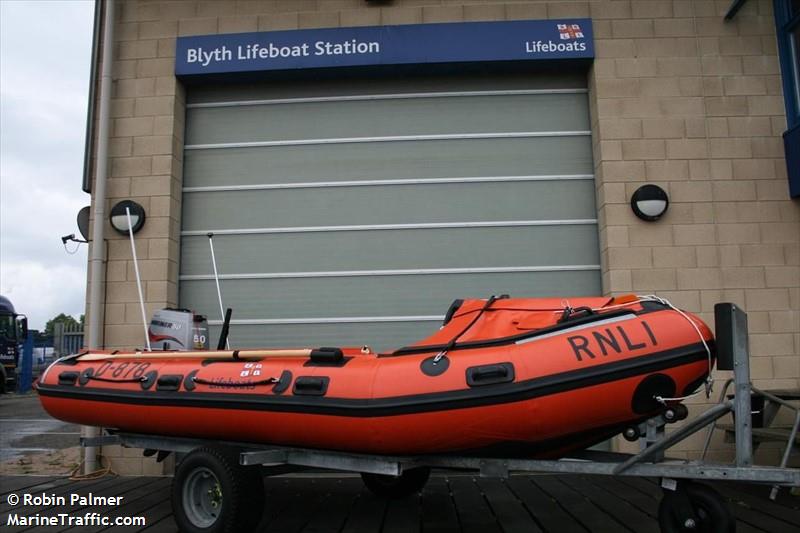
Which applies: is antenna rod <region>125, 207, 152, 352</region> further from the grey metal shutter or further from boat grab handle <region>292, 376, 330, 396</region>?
boat grab handle <region>292, 376, 330, 396</region>

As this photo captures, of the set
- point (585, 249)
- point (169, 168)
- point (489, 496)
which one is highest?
point (169, 168)

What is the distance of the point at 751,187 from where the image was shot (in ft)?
19.3

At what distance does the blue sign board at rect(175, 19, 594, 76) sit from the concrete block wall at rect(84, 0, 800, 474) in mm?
152

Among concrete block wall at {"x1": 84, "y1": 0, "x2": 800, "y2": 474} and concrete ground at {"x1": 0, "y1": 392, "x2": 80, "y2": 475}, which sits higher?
concrete block wall at {"x1": 84, "y1": 0, "x2": 800, "y2": 474}

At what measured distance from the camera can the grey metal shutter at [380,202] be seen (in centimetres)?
624

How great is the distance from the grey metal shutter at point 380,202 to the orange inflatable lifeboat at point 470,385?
228 centimetres

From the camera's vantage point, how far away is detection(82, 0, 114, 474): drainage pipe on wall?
6016mm

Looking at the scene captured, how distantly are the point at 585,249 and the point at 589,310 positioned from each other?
2.98m

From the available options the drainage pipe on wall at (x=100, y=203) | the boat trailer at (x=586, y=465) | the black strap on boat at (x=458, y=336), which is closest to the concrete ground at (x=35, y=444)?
the drainage pipe on wall at (x=100, y=203)

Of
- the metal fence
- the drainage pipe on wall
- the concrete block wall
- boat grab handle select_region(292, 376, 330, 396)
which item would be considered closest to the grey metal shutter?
the concrete block wall

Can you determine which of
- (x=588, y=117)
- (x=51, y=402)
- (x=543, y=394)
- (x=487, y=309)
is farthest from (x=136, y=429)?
(x=588, y=117)

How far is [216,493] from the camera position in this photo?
3.74 m

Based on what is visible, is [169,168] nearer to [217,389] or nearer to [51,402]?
[51,402]

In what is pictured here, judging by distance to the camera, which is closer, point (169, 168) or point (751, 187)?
point (751, 187)
